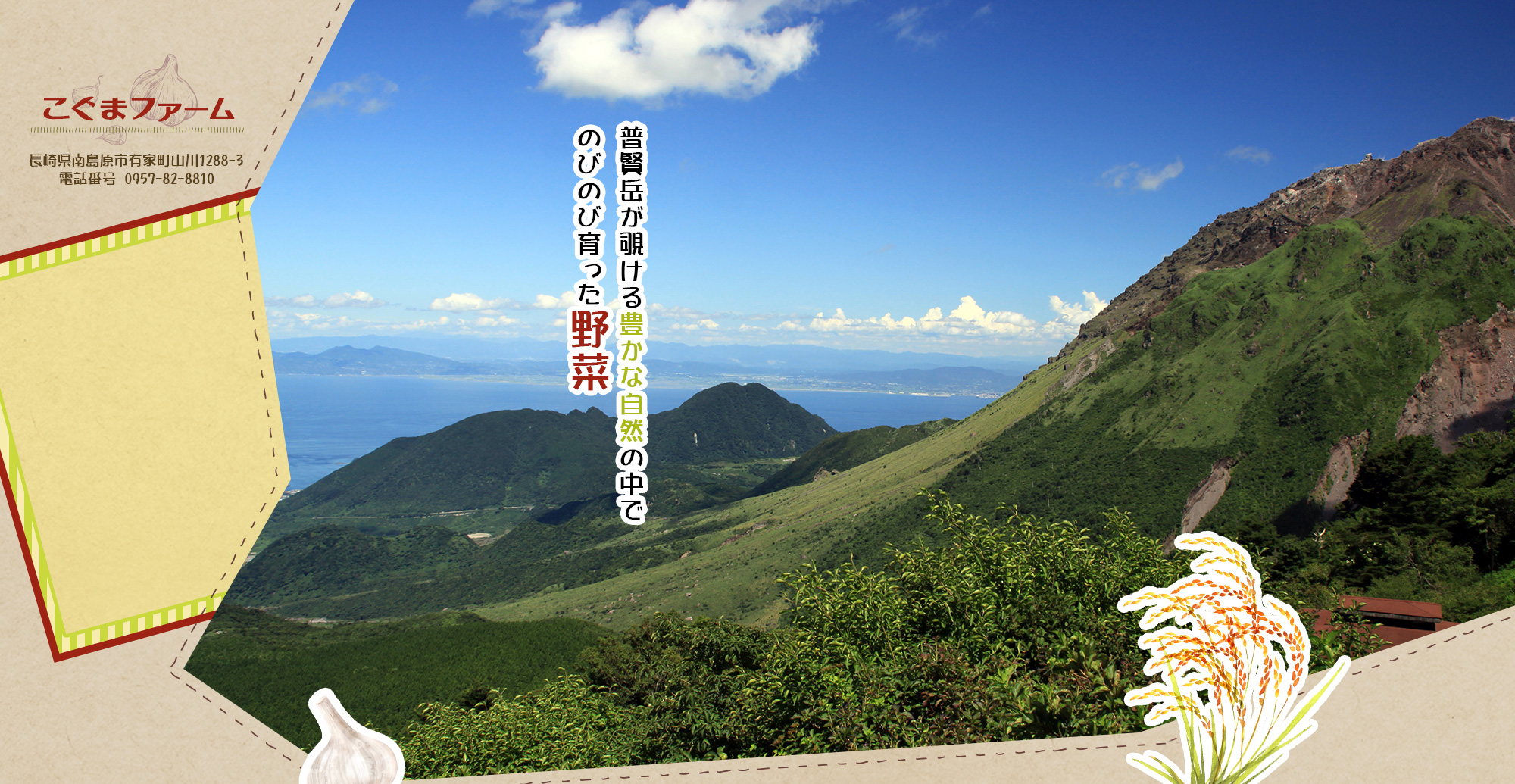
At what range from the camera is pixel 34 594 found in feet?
13.1

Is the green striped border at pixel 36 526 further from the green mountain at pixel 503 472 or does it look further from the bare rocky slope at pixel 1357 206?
the green mountain at pixel 503 472

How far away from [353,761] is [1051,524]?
353 inches

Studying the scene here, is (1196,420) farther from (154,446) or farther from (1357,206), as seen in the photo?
(154,446)

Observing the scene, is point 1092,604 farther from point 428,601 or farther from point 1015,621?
point 428,601

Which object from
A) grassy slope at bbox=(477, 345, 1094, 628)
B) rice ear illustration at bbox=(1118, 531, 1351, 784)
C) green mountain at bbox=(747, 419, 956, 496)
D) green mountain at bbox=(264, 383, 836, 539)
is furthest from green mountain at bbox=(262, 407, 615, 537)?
rice ear illustration at bbox=(1118, 531, 1351, 784)

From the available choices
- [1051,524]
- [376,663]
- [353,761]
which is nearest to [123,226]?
[353,761]

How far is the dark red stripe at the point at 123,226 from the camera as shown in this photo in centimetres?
420

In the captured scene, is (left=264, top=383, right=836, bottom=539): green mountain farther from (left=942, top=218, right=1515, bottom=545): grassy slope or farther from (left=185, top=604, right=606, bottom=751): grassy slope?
(left=185, top=604, right=606, bottom=751): grassy slope

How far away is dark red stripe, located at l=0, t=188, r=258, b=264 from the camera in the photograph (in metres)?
4.20

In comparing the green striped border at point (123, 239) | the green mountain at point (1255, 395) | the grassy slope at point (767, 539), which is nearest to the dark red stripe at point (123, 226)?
the green striped border at point (123, 239)

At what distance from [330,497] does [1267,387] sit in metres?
157

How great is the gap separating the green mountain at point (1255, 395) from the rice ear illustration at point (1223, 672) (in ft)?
151

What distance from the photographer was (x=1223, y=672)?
383cm

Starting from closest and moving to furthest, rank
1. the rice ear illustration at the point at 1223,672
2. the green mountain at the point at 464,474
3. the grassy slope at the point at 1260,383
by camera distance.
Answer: the rice ear illustration at the point at 1223,672
the grassy slope at the point at 1260,383
the green mountain at the point at 464,474
